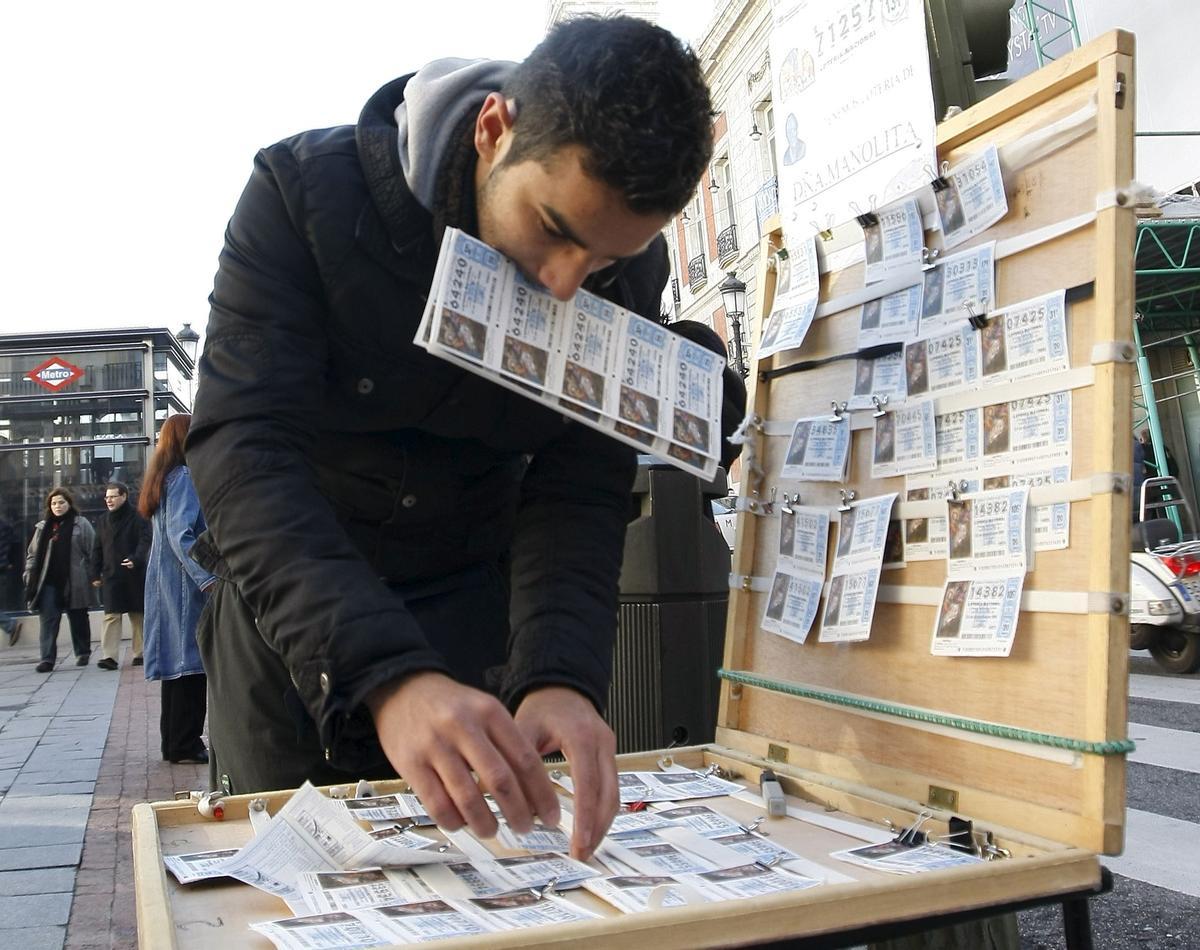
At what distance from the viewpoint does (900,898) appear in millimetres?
1146

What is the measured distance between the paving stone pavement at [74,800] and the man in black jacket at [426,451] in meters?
1.79

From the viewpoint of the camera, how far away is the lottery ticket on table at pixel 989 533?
1.57 meters

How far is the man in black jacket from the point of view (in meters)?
1.35

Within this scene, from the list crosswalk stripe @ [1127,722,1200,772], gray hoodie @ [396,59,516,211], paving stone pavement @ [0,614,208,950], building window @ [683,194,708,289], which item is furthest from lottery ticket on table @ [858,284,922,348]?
building window @ [683,194,708,289]

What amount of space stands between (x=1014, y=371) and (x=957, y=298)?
7.4 inches

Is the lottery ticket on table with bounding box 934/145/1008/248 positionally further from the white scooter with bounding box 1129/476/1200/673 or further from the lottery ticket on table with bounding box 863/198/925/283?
the white scooter with bounding box 1129/476/1200/673

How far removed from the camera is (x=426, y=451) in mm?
1852

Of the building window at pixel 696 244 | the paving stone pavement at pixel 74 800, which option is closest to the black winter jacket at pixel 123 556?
the paving stone pavement at pixel 74 800

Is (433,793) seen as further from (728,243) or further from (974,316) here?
(728,243)

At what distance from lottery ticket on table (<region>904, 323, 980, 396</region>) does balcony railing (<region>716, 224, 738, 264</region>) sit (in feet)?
79.1

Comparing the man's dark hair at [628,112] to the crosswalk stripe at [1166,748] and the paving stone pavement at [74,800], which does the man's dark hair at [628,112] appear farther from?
the crosswalk stripe at [1166,748]

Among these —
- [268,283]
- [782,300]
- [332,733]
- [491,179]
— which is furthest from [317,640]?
[782,300]

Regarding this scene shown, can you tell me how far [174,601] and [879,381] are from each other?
509 centimetres

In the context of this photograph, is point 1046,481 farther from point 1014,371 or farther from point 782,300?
point 782,300
